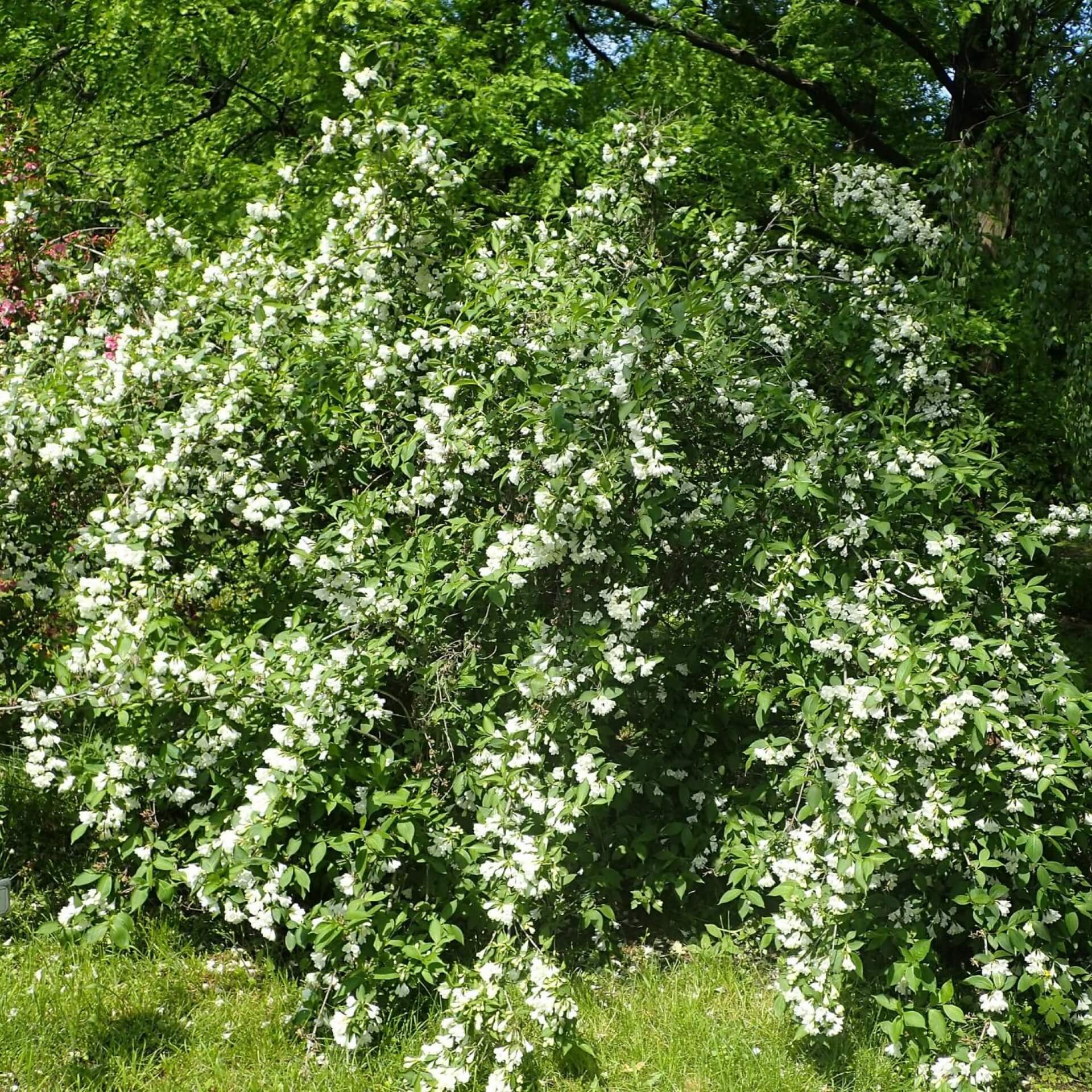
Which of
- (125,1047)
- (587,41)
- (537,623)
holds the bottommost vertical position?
(125,1047)

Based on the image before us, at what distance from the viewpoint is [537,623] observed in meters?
3.65

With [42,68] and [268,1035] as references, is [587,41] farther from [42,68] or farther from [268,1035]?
[268,1035]

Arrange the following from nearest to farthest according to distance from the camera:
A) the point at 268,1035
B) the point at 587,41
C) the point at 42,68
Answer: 1. the point at 268,1035
2. the point at 587,41
3. the point at 42,68

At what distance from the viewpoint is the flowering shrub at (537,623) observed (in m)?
3.27

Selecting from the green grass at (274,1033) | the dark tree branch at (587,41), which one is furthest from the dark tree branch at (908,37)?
the green grass at (274,1033)

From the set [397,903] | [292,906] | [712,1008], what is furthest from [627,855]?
[292,906]

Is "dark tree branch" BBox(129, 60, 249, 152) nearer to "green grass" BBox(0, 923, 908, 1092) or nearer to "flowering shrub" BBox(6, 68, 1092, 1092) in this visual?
"flowering shrub" BBox(6, 68, 1092, 1092)

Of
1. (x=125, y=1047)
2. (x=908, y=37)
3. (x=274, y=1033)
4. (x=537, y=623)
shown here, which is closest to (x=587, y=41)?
(x=908, y=37)

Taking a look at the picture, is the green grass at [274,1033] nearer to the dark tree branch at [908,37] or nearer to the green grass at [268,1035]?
the green grass at [268,1035]

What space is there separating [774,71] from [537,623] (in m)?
6.62

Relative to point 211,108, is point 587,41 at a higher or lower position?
higher

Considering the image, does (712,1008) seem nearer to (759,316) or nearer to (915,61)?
(759,316)

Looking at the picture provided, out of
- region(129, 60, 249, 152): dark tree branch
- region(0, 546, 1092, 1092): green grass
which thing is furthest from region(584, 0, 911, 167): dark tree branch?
region(0, 546, 1092, 1092): green grass

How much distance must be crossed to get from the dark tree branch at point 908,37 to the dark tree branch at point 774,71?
24.0 inches
